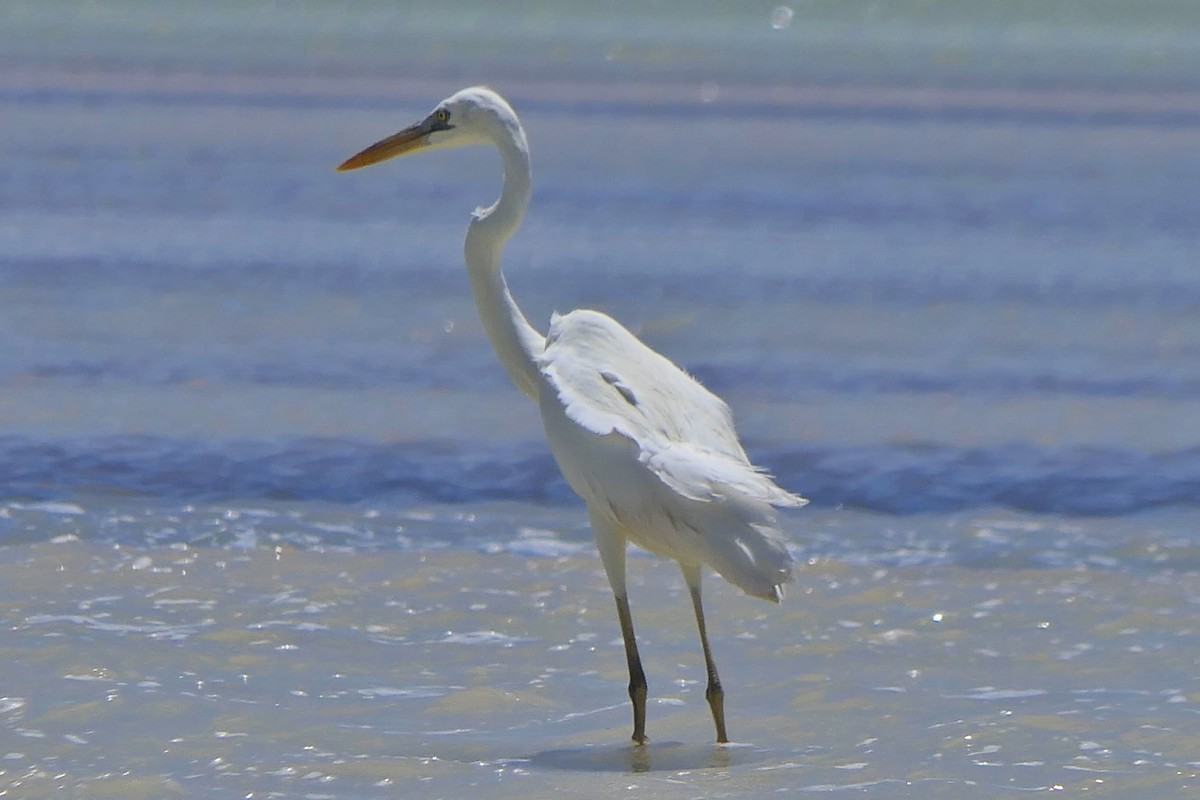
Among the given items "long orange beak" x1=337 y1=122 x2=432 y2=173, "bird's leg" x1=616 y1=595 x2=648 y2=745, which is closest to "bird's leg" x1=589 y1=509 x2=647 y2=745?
"bird's leg" x1=616 y1=595 x2=648 y2=745

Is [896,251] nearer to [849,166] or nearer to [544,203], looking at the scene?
[544,203]

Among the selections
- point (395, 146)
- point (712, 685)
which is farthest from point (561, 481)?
point (712, 685)

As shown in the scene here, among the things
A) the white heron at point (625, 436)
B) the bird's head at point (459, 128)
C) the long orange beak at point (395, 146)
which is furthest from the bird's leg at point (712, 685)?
the long orange beak at point (395, 146)

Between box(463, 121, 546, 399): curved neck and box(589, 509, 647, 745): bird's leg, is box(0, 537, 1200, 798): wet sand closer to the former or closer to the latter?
box(589, 509, 647, 745): bird's leg

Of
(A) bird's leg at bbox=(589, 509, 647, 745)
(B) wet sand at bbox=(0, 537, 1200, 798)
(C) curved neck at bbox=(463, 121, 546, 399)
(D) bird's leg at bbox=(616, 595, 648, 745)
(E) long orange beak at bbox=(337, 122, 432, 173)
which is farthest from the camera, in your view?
(E) long orange beak at bbox=(337, 122, 432, 173)

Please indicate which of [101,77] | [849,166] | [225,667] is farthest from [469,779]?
[101,77]

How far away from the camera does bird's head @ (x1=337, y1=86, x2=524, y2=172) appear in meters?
5.68

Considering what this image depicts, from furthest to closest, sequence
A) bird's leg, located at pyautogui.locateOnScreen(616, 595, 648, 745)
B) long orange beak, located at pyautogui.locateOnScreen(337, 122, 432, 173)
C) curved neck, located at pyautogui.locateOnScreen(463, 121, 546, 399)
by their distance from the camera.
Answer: long orange beak, located at pyautogui.locateOnScreen(337, 122, 432, 173) → curved neck, located at pyautogui.locateOnScreen(463, 121, 546, 399) → bird's leg, located at pyautogui.locateOnScreen(616, 595, 648, 745)

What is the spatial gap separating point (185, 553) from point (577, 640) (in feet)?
5.80

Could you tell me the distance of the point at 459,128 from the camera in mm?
5793

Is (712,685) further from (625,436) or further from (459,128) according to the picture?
(459,128)

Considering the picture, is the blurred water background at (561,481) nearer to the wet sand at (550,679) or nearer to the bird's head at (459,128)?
the wet sand at (550,679)

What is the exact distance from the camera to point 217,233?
1588 centimetres

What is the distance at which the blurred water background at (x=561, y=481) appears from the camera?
17.6ft
